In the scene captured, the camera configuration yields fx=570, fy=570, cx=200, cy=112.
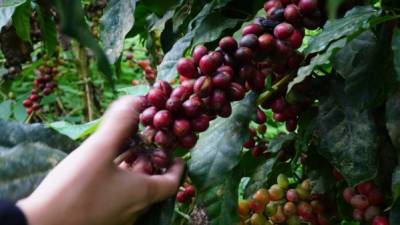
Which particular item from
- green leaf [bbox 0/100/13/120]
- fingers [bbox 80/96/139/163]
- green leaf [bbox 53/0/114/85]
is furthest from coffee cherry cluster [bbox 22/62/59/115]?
green leaf [bbox 53/0/114/85]

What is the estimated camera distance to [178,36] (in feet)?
3.05

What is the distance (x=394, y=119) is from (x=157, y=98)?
0.26m

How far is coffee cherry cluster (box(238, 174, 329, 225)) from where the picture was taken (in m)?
0.78

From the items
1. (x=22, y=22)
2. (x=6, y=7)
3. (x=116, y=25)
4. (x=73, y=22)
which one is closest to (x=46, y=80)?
(x=22, y=22)

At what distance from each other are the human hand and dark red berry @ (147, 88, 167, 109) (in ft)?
0.11

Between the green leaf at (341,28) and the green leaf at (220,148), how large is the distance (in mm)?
103

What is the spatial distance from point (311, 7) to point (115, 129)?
0.89ft

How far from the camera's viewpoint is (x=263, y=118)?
755 mm

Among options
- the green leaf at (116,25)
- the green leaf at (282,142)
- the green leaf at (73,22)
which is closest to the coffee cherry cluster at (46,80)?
the green leaf at (116,25)

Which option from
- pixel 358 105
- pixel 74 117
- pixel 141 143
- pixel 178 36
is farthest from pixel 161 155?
pixel 74 117

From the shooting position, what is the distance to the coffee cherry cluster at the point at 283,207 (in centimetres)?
78

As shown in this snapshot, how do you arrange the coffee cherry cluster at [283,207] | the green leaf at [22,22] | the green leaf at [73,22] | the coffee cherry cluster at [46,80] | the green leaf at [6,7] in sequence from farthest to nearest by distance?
1. the coffee cherry cluster at [46,80]
2. the green leaf at [22,22]
3. the green leaf at [6,7]
4. the coffee cherry cluster at [283,207]
5. the green leaf at [73,22]

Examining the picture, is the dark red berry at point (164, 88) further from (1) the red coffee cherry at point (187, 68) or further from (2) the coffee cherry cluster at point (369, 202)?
(2) the coffee cherry cluster at point (369, 202)

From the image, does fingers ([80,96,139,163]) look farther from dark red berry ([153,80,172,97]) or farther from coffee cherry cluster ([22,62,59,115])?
coffee cherry cluster ([22,62,59,115])
